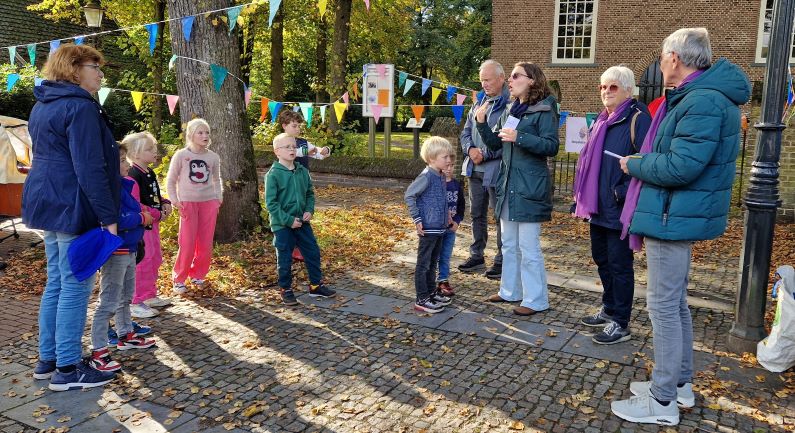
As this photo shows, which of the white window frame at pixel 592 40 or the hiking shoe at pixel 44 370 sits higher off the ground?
the white window frame at pixel 592 40

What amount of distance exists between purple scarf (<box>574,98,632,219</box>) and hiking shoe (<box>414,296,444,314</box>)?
1.45m

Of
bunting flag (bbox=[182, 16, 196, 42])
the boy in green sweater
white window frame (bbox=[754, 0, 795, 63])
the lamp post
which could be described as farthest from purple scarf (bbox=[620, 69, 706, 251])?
white window frame (bbox=[754, 0, 795, 63])

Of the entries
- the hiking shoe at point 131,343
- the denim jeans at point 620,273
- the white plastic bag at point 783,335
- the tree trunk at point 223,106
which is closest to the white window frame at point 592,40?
the tree trunk at point 223,106

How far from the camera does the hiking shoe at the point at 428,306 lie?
537cm

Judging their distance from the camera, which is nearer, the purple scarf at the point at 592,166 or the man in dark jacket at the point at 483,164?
the purple scarf at the point at 592,166

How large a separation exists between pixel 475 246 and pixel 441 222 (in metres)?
1.65

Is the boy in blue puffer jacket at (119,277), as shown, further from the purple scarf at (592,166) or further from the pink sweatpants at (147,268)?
the purple scarf at (592,166)

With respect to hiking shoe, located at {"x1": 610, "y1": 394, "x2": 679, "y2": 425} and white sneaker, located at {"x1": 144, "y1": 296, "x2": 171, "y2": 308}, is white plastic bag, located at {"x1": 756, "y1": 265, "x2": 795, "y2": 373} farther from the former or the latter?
white sneaker, located at {"x1": 144, "y1": 296, "x2": 171, "y2": 308}

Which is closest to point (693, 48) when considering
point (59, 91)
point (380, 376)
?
point (380, 376)

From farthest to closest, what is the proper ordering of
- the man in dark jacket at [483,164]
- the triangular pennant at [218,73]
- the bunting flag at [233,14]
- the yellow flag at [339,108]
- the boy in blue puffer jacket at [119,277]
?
the yellow flag at [339,108] < the triangular pennant at [218,73] < the bunting flag at [233,14] < the man in dark jacket at [483,164] < the boy in blue puffer jacket at [119,277]

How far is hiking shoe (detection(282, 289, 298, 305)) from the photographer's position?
18.5 feet

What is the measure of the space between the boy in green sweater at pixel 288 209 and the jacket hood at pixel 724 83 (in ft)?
11.1

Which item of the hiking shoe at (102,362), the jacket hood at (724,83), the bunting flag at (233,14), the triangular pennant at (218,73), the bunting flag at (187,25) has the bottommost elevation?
the hiking shoe at (102,362)

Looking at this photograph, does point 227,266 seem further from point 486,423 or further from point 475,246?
point 486,423
